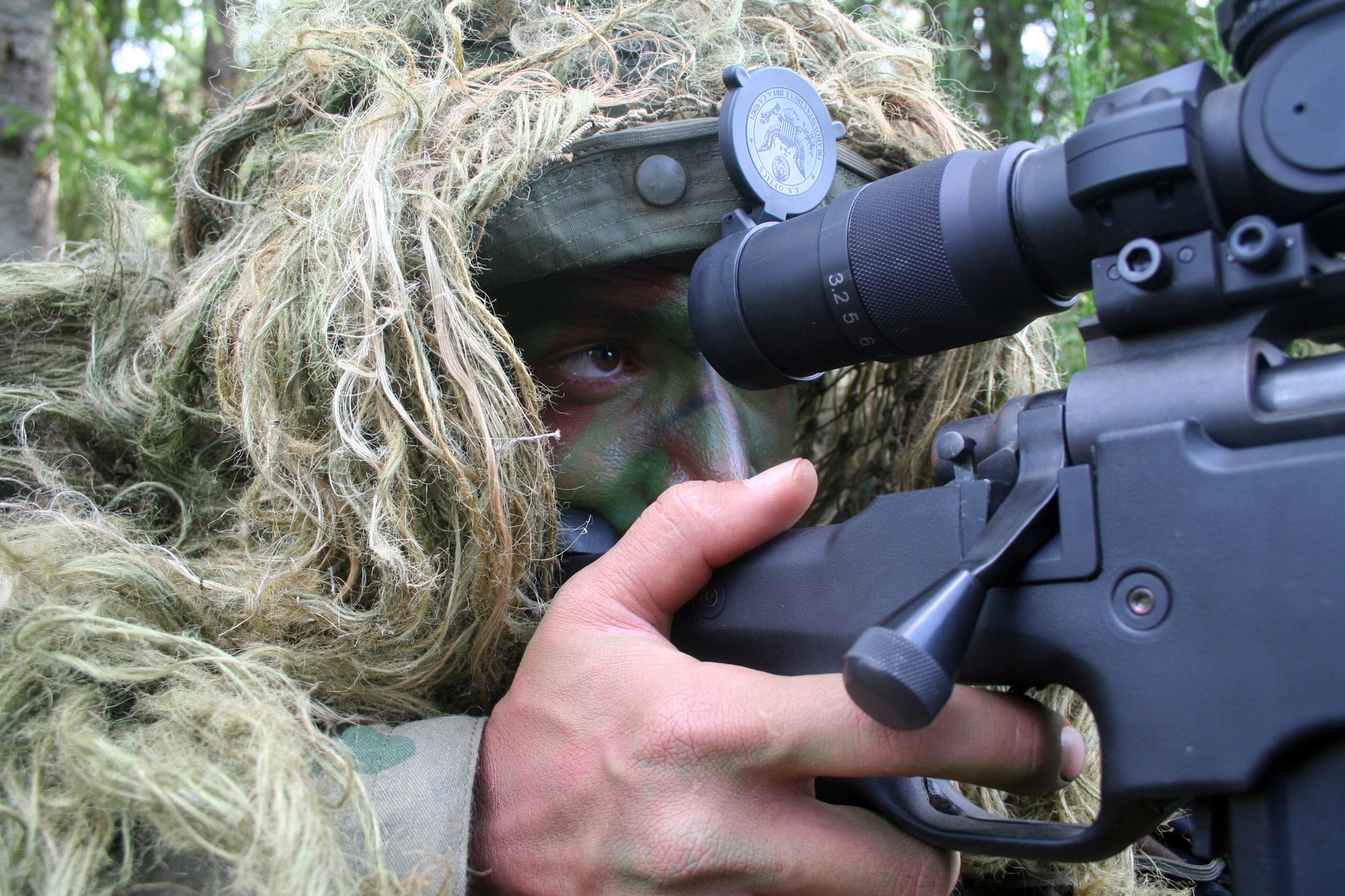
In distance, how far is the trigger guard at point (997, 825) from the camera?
2.86 ft

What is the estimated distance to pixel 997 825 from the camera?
0.99 meters

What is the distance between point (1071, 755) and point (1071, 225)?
0.54 m

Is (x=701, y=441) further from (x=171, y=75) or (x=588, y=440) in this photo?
(x=171, y=75)

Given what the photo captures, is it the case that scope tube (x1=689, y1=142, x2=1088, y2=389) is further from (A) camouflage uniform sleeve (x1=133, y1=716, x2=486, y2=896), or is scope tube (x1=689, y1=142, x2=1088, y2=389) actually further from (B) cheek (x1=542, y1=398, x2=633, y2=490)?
(A) camouflage uniform sleeve (x1=133, y1=716, x2=486, y2=896)

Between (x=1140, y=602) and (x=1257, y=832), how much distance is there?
0.20 m

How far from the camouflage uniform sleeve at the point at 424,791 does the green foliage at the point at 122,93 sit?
2104 mm

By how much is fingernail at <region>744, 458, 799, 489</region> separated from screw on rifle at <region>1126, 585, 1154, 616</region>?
40cm

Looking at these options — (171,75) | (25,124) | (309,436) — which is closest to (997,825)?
(309,436)

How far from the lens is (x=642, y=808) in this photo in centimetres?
100

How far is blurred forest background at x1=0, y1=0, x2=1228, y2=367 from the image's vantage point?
2.20 metres

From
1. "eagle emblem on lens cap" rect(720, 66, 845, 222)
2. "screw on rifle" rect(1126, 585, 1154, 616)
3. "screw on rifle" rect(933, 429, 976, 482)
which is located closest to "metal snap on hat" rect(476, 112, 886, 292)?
"eagle emblem on lens cap" rect(720, 66, 845, 222)

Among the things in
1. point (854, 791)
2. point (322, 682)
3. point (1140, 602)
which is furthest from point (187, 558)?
point (1140, 602)

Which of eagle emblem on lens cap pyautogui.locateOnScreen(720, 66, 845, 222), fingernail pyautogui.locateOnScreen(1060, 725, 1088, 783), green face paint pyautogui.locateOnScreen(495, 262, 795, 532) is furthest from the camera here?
green face paint pyautogui.locateOnScreen(495, 262, 795, 532)

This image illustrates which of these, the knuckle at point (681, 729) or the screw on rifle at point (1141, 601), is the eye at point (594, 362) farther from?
the screw on rifle at point (1141, 601)
